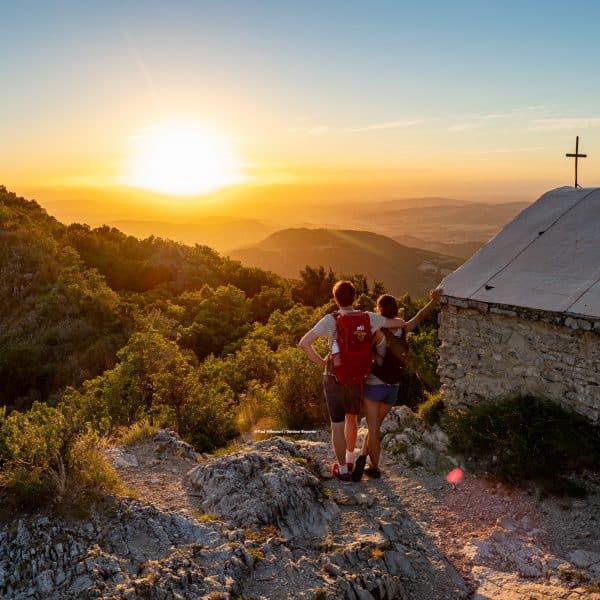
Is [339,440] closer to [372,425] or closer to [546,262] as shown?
[372,425]

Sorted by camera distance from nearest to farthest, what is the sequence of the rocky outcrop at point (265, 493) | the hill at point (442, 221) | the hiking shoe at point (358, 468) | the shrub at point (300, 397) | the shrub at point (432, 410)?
the rocky outcrop at point (265, 493) < the hiking shoe at point (358, 468) < the shrub at point (432, 410) < the shrub at point (300, 397) < the hill at point (442, 221)

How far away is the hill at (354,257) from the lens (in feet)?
268

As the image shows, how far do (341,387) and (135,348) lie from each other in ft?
24.5

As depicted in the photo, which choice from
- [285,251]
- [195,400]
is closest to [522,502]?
[195,400]

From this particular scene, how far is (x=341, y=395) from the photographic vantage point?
6109mm

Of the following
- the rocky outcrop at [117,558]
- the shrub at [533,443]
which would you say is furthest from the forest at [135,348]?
the shrub at [533,443]

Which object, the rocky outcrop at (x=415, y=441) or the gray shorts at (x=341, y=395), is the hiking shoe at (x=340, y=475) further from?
the rocky outcrop at (x=415, y=441)

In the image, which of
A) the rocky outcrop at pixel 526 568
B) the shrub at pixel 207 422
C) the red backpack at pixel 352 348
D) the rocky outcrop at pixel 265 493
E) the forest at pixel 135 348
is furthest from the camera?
the shrub at pixel 207 422

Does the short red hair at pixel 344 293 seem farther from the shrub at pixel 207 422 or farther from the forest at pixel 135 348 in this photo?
the shrub at pixel 207 422

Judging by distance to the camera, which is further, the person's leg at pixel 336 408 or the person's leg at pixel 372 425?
the person's leg at pixel 372 425

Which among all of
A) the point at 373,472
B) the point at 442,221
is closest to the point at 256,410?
the point at 373,472

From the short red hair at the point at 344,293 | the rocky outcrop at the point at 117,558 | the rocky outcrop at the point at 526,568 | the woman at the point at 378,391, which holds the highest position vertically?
the short red hair at the point at 344,293

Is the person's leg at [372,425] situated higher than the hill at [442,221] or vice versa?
the hill at [442,221]

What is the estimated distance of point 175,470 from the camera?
6914 millimetres
